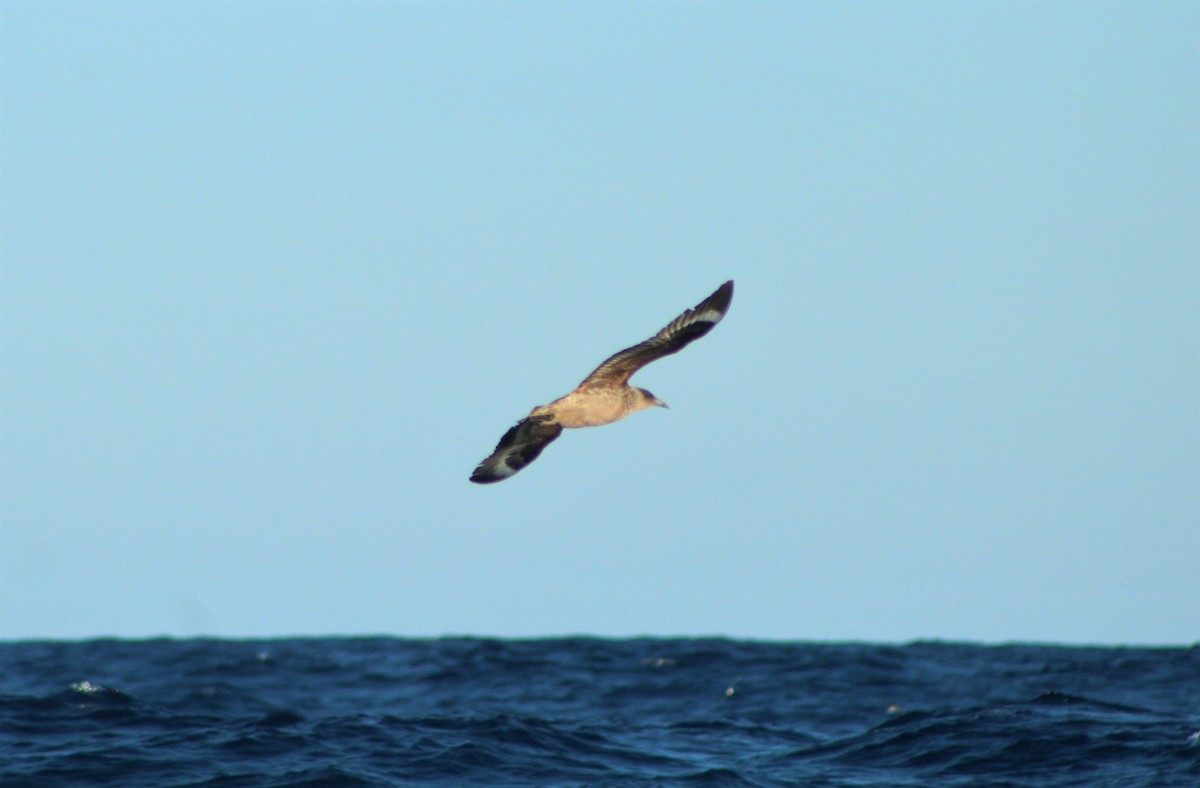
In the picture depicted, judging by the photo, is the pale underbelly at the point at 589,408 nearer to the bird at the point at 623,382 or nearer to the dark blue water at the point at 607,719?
the bird at the point at 623,382

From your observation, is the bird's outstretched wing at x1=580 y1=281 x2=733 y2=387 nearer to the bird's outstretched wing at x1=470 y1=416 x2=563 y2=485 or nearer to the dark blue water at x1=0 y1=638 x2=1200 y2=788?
the bird's outstretched wing at x1=470 y1=416 x2=563 y2=485

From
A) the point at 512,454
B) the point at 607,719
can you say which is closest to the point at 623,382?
the point at 512,454

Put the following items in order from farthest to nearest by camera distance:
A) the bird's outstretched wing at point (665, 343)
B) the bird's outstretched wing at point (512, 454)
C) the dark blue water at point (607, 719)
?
1. the dark blue water at point (607, 719)
2. the bird's outstretched wing at point (512, 454)
3. the bird's outstretched wing at point (665, 343)

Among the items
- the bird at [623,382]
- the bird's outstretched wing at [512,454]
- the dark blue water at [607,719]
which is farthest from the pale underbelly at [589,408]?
the dark blue water at [607,719]

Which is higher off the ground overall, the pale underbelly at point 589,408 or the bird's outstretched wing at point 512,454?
the pale underbelly at point 589,408

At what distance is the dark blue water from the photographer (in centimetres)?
1515

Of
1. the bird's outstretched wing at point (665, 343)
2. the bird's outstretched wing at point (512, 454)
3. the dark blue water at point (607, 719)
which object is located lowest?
the dark blue water at point (607, 719)

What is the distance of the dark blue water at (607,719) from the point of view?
15148mm

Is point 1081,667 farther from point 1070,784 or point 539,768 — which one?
point 539,768

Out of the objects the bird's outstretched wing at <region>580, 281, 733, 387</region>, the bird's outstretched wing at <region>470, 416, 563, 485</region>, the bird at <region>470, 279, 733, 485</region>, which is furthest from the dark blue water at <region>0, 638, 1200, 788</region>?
the bird's outstretched wing at <region>580, 281, 733, 387</region>

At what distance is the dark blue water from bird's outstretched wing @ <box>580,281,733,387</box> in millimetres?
4697

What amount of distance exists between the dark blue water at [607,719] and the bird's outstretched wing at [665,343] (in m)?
4.70

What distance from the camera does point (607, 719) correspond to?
1955 cm

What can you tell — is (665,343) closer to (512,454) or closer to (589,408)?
(589,408)
